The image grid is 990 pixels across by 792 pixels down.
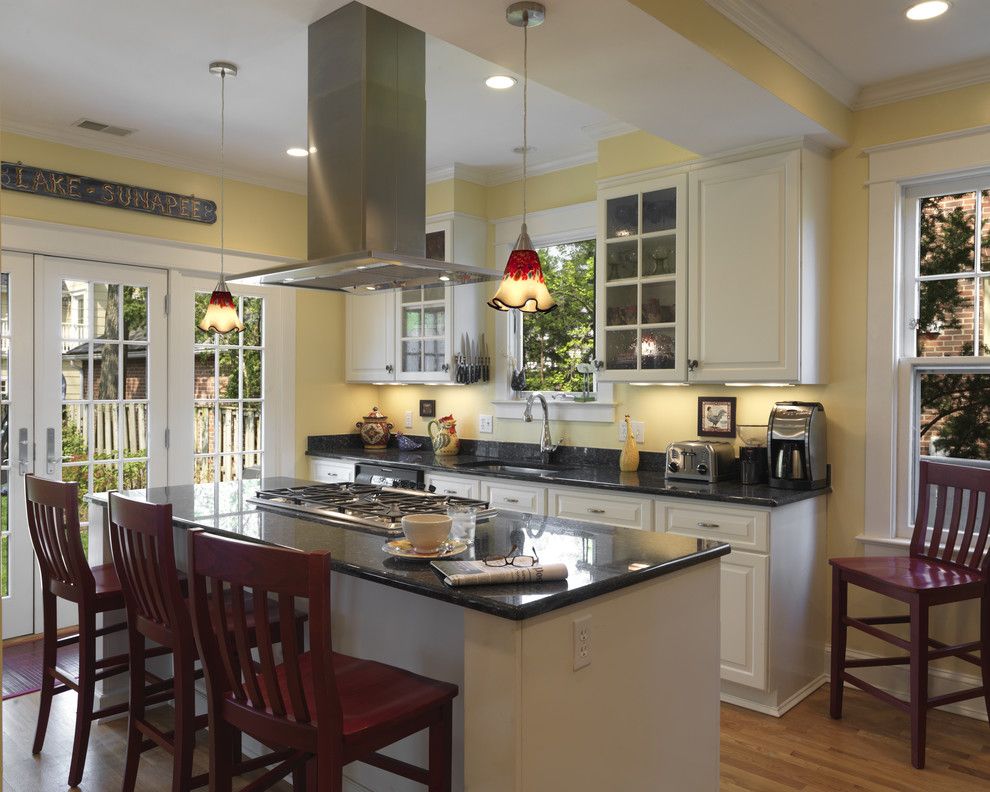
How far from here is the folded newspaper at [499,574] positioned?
6.06 feet

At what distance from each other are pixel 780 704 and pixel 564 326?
2.44 meters

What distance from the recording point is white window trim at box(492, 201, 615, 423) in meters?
4.58

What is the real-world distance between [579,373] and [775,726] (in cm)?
225

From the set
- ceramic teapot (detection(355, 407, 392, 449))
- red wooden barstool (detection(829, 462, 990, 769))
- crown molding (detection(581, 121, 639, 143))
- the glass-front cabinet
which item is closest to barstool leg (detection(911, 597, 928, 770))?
red wooden barstool (detection(829, 462, 990, 769))

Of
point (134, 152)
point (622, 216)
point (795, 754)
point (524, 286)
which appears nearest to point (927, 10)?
point (622, 216)

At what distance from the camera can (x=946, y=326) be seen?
3486 mm

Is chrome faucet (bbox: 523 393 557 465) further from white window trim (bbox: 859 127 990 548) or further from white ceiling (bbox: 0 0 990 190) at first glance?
white window trim (bbox: 859 127 990 548)

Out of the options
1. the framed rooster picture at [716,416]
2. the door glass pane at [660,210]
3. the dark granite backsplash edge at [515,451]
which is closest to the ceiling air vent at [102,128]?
the dark granite backsplash edge at [515,451]

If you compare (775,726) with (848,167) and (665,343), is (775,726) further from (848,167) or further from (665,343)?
(848,167)

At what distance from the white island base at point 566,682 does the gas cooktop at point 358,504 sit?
24 centimetres

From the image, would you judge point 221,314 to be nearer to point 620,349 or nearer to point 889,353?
point 620,349

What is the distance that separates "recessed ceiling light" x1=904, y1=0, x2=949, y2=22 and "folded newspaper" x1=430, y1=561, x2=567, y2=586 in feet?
7.92

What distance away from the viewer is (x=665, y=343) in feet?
12.9

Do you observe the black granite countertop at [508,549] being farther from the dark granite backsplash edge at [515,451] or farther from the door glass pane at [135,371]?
the door glass pane at [135,371]
